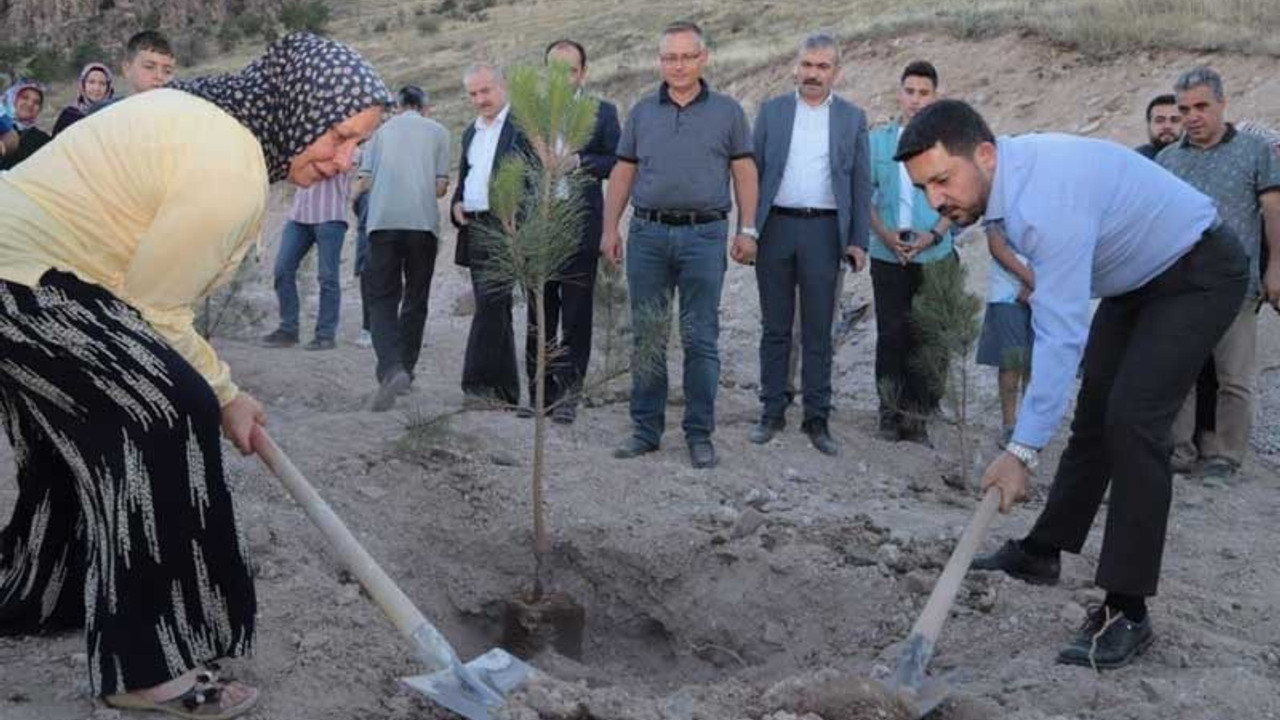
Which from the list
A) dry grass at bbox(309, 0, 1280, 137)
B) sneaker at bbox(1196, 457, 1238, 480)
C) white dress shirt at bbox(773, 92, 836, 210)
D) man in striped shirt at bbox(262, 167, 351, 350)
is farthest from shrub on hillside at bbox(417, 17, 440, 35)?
sneaker at bbox(1196, 457, 1238, 480)

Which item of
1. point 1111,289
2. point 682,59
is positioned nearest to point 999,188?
point 1111,289

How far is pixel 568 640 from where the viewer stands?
455cm

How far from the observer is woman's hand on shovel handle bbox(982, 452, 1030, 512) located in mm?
3637

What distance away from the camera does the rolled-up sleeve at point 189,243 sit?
110 inches

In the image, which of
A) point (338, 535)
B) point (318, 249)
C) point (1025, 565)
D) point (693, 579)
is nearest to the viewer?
point (338, 535)

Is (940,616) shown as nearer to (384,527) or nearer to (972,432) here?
(384,527)

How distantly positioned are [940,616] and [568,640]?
→ 1.45m

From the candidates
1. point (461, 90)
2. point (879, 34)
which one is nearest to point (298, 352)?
point (879, 34)

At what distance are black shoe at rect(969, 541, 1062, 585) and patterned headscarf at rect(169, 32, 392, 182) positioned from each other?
2475 millimetres

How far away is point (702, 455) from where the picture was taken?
565 cm

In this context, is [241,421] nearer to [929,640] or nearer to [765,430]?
[929,640]

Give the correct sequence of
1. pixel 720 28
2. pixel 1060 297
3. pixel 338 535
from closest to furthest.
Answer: pixel 338 535
pixel 1060 297
pixel 720 28

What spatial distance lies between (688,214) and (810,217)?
614 millimetres

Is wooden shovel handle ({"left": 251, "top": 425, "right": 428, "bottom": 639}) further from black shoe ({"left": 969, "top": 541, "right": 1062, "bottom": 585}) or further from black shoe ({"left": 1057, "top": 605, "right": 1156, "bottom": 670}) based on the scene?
black shoe ({"left": 969, "top": 541, "right": 1062, "bottom": 585})
